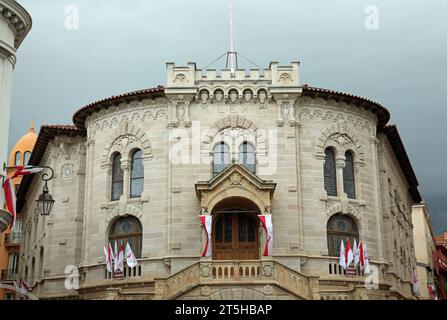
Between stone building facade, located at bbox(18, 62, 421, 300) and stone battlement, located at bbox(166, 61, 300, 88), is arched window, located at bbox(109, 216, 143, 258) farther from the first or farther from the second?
stone battlement, located at bbox(166, 61, 300, 88)

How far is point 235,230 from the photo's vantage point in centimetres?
3694

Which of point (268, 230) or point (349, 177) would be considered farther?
point (349, 177)

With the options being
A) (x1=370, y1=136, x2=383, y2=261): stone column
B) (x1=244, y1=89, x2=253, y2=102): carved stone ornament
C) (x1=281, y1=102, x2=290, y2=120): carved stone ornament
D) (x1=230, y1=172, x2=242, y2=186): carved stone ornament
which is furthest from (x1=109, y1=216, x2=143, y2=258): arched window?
(x1=370, y1=136, x2=383, y2=261): stone column

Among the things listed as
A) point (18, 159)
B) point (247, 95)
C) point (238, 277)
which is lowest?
point (238, 277)

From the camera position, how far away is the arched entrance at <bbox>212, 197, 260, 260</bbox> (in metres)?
36.4

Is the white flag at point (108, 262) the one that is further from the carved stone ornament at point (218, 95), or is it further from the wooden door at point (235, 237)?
the carved stone ornament at point (218, 95)

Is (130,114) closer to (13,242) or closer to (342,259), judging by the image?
(342,259)

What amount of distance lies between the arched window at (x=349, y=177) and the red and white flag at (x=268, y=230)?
6.40 metres

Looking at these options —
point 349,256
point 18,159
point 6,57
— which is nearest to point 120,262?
point 349,256

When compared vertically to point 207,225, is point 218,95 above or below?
above

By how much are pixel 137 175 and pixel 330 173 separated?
10.6 m

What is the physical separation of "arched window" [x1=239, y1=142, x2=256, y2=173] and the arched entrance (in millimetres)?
2360

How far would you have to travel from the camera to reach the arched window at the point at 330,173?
3888 cm
